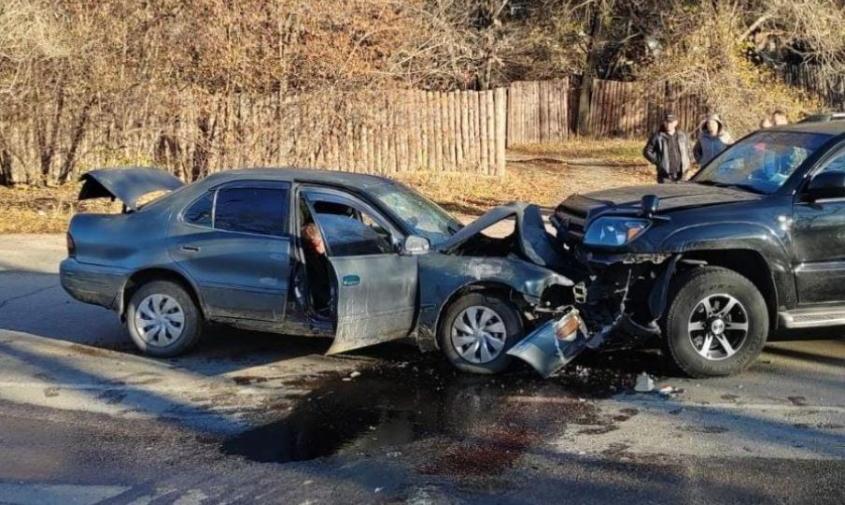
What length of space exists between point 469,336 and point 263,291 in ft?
5.36

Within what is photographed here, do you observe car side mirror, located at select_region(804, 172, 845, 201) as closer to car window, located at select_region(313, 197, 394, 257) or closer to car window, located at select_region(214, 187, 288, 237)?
car window, located at select_region(313, 197, 394, 257)

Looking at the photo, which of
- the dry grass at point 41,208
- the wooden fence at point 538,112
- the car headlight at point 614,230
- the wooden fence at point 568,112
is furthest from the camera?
the wooden fence at point 538,112

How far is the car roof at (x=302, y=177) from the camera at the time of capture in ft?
25.8

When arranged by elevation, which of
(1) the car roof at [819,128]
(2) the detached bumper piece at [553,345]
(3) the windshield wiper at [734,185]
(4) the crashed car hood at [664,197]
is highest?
(1) the car roof at [819,128]

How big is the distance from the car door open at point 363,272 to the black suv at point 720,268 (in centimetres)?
137

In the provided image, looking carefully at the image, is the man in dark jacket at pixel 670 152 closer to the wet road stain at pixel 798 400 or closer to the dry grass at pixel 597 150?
the wet road stain at pixel 798 400

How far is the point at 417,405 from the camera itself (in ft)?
22.1

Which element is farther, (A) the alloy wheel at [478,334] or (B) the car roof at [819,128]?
(B) the car roof at [819,128]

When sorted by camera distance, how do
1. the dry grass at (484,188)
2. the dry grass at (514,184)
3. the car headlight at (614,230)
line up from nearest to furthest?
the car headlight at (614,230)
the dry grass at (484,188)
the dry grass at (514,184)

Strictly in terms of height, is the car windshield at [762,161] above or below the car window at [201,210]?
above

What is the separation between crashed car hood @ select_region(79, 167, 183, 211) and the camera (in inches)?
326

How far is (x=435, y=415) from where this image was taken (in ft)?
21.3

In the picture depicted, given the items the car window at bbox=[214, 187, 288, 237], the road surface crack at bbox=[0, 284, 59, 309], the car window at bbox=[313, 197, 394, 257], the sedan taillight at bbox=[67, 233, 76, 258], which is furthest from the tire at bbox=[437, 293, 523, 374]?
Result: the road surface crack at bbox=[0, 284, 59, 309]

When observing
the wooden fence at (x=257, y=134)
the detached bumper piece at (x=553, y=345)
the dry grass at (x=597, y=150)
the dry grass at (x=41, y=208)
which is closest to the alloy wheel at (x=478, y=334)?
the detached bumper piece at (x=553, y=345)
